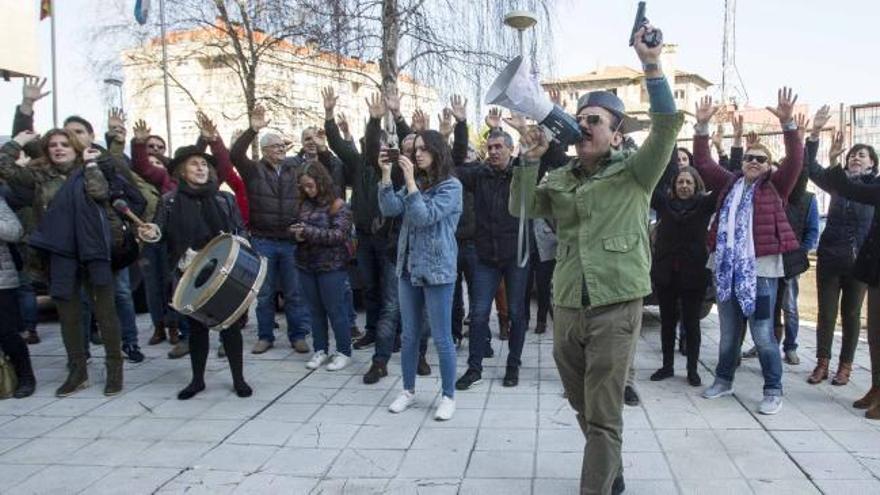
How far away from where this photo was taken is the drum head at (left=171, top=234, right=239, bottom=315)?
15.9 feet

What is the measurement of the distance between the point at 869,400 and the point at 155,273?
20.9 ft

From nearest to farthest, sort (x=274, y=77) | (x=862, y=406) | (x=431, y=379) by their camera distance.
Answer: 1. (x=862, y=406)
2. (x=431, y=379)
3. (x=274, y=77)

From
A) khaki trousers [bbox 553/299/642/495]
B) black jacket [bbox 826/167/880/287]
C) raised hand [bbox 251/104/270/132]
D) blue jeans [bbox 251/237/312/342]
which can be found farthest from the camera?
blue jeans [bbox 251/237/312/342]

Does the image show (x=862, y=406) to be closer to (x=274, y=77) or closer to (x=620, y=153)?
(x=620, y=153)

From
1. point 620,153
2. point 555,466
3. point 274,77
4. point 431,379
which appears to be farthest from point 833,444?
point 274,77

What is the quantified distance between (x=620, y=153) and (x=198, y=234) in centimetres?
A: 353

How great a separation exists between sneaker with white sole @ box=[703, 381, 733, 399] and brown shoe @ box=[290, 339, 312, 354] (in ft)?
12.1

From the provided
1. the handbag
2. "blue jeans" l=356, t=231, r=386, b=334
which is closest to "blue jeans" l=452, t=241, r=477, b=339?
"blue jeans" l=356, t=231, r=386, b=334

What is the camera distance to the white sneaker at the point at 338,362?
6.13m

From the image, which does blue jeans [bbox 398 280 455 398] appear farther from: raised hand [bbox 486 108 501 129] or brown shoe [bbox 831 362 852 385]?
brown shoe [bbox 831 362 852 385]

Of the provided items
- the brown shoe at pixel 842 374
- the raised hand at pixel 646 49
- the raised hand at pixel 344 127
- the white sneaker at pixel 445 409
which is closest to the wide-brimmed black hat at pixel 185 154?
the raised hand at pixel 344 127

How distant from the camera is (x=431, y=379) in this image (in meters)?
5.82

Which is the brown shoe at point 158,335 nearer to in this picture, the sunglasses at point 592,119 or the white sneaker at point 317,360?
the white sneaker at point 317,360

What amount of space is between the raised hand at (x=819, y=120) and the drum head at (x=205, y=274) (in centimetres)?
420
